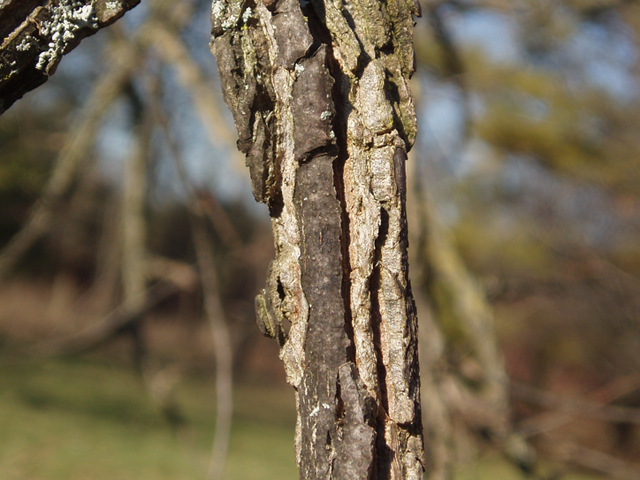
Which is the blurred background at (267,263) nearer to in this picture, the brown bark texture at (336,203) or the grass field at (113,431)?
the grass field at (113,431)

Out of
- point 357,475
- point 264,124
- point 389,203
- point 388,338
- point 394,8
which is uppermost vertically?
point 394,8

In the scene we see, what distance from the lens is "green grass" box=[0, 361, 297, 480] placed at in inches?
219

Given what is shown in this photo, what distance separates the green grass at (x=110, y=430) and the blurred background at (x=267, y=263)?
41 millimetres

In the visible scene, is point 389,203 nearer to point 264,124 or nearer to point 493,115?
point 264,124

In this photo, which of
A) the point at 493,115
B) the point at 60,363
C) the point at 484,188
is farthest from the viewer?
the point at 60,363

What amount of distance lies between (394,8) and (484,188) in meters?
6.51

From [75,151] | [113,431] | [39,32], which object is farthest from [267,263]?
[39,32]

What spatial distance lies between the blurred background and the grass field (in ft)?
0.14

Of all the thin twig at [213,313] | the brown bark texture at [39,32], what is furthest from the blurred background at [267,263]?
the brown bark texture at [39,32]

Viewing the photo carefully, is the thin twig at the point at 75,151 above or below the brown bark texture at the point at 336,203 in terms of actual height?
above

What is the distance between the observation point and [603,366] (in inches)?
280

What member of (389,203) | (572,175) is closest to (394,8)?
(389,203)

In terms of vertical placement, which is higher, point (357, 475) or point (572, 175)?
point (572, 175)

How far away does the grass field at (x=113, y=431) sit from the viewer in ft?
18.2
